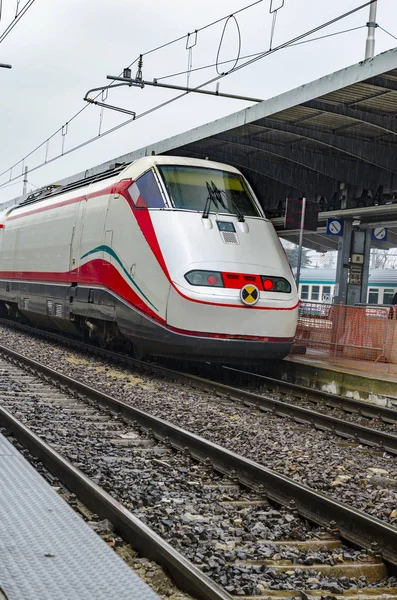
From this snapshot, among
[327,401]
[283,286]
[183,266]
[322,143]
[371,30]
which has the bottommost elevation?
[327,401]

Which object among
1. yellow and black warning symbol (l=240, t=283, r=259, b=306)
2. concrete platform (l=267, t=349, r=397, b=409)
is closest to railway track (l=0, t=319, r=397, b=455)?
concrete platform (l=267, t=349, r=397, b=409)

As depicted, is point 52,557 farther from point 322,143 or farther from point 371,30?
point 371,30

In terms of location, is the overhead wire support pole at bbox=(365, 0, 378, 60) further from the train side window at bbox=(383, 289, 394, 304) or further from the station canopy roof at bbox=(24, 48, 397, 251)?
the train side window at bbox=(383, 289, 394, 304)

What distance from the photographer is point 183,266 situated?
10508 millimetres

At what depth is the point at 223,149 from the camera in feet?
50.1

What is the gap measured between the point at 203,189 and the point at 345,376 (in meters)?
3.54

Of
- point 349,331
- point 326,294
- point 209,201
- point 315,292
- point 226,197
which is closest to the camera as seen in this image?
point 209,201

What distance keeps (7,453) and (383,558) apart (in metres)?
2.88

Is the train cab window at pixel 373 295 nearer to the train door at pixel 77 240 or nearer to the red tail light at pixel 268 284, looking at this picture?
the train door at pixel 77 240

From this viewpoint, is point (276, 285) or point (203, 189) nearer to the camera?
point (276, 285)

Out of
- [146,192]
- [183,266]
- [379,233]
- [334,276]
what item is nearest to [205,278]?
[183,266]

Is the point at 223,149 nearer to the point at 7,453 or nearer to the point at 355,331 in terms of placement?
the point at 355,331

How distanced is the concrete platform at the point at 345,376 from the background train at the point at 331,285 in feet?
40.4

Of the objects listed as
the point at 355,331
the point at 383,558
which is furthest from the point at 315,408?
the point at 383,558
